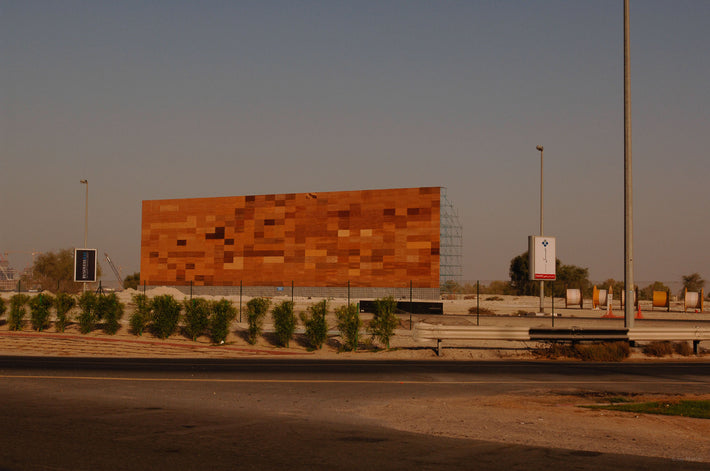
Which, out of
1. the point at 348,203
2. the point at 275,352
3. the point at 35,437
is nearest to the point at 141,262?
the point at 348,203

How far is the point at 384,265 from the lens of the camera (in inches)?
2464

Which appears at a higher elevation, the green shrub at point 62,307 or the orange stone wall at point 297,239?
the orange stone wall at point 297,239

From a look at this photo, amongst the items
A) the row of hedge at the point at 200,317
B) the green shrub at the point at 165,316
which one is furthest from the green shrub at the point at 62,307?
the green shrub at the point at 165,316

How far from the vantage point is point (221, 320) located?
27.5 metres

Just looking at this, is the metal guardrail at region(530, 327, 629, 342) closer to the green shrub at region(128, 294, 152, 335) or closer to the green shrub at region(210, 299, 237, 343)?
the green shrub at region(210, 299, 237, 343)

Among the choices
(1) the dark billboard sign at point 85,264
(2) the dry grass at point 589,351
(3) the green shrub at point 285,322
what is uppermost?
(1) the dark billboard sign at point 85,264

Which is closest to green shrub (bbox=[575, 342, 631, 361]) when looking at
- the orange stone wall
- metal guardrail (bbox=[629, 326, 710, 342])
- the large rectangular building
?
metal guardrail (bbox=[629, 326, 710, 342])

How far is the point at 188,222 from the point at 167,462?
6523cm

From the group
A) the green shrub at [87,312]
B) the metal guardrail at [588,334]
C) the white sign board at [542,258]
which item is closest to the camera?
the metal guardrail at [588,334]

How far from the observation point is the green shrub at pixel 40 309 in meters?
31.6

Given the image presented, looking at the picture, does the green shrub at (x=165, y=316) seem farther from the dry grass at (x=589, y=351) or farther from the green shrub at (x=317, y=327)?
the dry grass at (x=589, y=351)

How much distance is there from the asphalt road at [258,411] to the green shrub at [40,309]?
11.7 m

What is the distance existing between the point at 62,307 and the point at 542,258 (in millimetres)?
27597

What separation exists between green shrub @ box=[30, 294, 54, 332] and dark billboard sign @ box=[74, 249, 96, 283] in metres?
23.4
